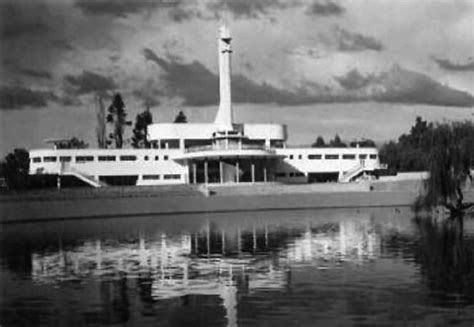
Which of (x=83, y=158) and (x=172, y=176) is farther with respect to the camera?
(x=172, y=176)

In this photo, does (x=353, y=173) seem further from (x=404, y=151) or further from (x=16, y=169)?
(x=16, y=169)

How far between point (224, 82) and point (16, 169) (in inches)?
964

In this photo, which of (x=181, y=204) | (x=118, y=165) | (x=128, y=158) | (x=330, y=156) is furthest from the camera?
(x=330, y=156)

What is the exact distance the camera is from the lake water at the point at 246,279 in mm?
14430

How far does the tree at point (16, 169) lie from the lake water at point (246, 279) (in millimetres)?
38542

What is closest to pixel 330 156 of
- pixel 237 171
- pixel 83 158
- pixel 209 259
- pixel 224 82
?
pixel 237 171

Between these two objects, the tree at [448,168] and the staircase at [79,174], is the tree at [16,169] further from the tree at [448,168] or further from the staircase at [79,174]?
the tree at [448,168]

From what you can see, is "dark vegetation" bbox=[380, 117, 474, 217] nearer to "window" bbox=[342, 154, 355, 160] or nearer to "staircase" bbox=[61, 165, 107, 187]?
"staircase" bbox=[61, 165, 107, 187]

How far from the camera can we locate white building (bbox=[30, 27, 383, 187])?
79.5 meters

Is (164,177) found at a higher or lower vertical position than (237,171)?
lower

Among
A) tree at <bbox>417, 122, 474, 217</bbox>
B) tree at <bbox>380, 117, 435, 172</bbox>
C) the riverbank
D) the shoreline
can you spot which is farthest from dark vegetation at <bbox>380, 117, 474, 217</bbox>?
tree at <bbox>380, 117, 435, 172</bbox>

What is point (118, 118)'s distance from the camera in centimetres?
9994

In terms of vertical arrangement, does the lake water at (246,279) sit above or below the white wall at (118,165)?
below

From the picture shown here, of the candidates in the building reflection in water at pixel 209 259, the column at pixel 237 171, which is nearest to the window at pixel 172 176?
the column at pixel 237 171
